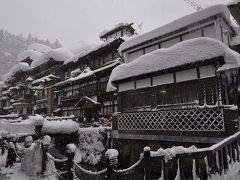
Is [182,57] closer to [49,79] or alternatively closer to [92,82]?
[92,82]

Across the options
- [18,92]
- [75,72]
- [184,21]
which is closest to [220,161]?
[184,21]

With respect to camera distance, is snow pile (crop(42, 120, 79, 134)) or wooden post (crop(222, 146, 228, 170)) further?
snow pile (crop(42, 120, 79, 134))

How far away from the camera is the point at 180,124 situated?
13336mm

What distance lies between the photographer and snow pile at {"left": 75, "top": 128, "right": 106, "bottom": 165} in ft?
68.0

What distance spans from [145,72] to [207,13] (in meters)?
7.57

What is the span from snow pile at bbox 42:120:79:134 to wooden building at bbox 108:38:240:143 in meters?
7.65

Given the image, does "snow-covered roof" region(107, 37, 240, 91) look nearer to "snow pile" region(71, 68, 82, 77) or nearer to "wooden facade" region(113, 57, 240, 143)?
"wooden facade" region(113, 57, 240, 143)

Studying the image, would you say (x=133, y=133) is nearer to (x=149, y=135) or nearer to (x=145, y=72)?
(x=149, y=135)

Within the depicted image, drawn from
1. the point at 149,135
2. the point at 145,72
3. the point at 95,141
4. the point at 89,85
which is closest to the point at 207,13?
the point at 145,72

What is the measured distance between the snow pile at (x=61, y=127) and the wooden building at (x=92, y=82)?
346 cm

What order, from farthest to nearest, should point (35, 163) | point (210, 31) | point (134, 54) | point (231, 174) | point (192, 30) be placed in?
point (134, 54) → point (192, 30) → point (210, 31) → point (35, 163) → point (231, 174)

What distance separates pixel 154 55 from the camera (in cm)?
1592

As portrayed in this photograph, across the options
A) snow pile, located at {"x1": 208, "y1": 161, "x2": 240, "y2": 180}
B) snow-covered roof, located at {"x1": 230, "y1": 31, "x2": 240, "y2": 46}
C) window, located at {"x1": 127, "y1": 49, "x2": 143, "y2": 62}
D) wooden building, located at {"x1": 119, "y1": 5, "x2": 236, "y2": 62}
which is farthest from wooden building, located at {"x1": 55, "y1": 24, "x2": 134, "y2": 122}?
snow pile, located at {"x1": 208, "y1": 161, "x2": 240, "y2": 180}

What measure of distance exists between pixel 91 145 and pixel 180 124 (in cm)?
1149
